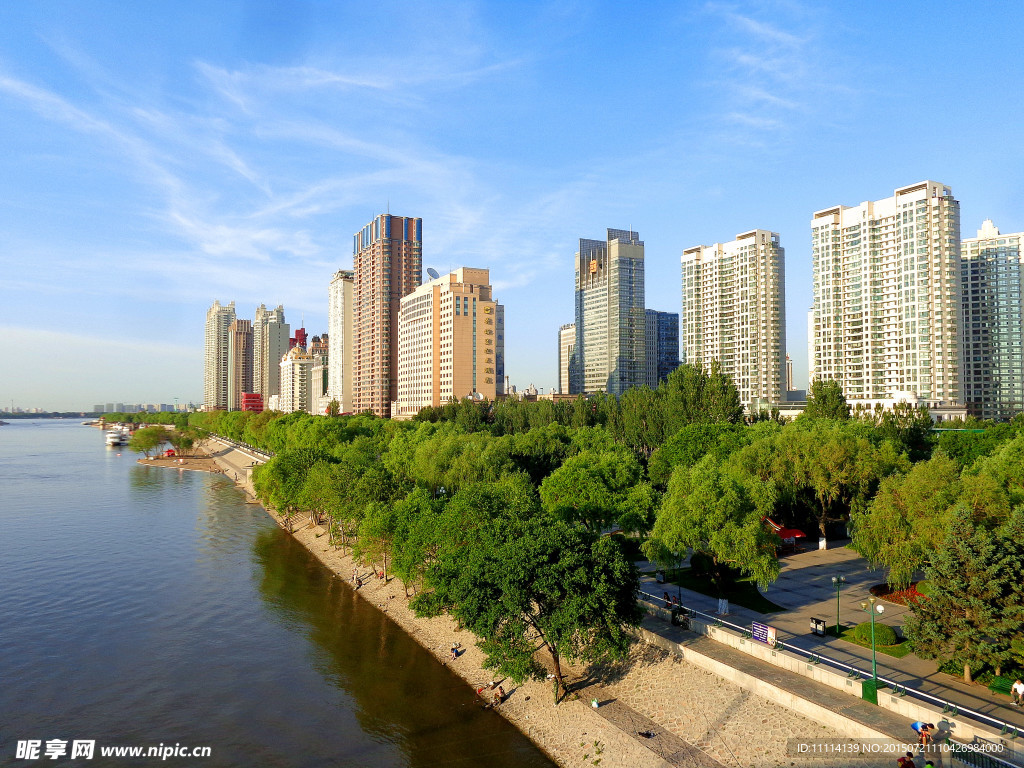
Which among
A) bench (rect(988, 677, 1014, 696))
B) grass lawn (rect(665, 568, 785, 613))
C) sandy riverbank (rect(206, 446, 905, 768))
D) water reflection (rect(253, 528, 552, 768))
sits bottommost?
water reflection (rect(253, 528, 552, 768))

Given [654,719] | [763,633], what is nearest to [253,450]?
[654,719]

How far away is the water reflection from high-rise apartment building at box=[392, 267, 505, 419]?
398 ft

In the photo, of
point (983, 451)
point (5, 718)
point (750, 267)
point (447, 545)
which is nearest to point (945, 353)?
point (750, 267)

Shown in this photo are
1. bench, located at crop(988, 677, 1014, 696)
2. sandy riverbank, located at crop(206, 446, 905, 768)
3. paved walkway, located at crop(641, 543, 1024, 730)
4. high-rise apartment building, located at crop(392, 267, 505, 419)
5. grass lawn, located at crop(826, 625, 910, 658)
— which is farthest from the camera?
high-rise apartment building, located at crop(392, 267, 505, 419)

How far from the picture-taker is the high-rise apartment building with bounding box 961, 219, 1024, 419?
15600cm

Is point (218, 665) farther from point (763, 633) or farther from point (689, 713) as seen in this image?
point (763, 633)

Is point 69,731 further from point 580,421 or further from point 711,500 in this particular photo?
point 580,421

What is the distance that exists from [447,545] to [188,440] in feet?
566

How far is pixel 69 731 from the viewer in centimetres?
3238

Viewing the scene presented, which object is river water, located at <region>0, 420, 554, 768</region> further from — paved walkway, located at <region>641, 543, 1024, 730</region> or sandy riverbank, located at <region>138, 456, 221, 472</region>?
sandy riverbank, located at <region>138, 456, 221, 472</region>

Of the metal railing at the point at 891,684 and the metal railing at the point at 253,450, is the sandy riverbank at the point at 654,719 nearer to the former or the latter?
the metal railing at the point at 891,684

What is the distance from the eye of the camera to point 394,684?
3831 centimetres

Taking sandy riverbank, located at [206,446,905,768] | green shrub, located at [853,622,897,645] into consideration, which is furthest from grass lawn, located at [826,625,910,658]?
sandy riverbank, located at [206,446,905,768]

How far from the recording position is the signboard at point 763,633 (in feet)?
110
